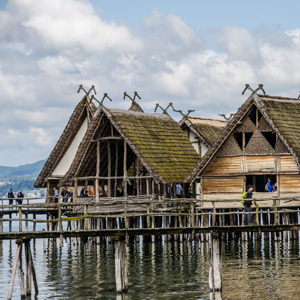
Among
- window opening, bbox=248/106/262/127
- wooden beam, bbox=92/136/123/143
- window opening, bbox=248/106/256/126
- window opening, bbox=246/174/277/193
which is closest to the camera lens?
window opening, bbox=248/106/262/127

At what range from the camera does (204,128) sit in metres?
52.5

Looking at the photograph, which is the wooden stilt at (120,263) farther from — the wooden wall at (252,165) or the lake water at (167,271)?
the wooden wall at (252,165)

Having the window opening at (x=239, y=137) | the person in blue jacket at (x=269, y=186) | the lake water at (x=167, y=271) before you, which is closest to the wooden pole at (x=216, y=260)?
the lake water at (x=167, y=271)

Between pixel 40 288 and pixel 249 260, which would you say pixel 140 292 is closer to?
pixel 40 288

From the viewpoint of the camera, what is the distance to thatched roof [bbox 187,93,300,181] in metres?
40.6

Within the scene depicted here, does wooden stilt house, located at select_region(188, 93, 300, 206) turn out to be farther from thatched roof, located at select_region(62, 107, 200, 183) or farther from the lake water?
the lake water

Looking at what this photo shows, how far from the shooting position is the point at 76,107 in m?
51.4

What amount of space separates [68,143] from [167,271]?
65.2 ft

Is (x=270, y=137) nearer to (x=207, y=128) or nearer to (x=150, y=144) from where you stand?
(x=150, y=144)

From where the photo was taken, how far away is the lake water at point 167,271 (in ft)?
93.3

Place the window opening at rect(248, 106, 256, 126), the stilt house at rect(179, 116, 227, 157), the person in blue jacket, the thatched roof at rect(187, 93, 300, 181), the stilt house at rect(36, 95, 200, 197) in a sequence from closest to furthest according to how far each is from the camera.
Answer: the thatched roof at rect(187, 93, 300, 181) → the person in blue jacket → the window opening at rect(248, 106, 256, 126) → the stilt house at rect(36, 95, 200, 197) → the stilt house at rect(179, 116, 227, 157)

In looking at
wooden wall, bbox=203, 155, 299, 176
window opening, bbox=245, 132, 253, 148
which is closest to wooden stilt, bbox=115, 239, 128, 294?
wooden wall, bbox=203, 155, 299, 176

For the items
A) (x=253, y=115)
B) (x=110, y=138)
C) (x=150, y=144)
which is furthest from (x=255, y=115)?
(x=110, y=138)

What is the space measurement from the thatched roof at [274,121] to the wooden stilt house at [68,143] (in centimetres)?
1089
